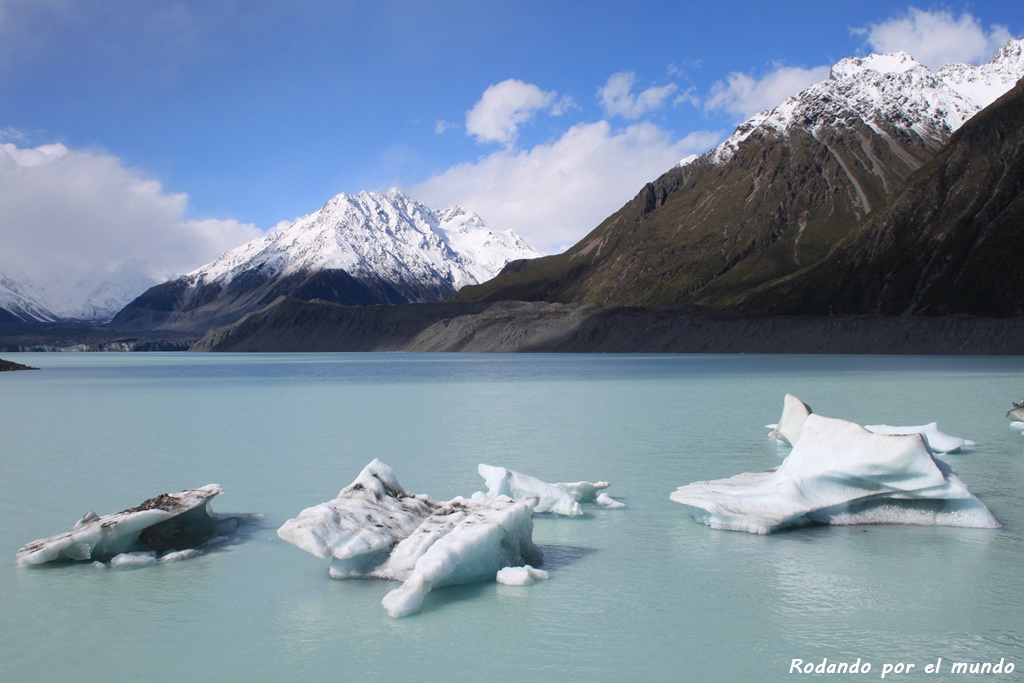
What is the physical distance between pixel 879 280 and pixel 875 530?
348 ft

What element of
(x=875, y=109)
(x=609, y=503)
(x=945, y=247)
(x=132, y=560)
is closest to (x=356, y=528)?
(x=132, y=560)

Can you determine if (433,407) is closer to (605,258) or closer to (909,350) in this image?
(909,350)

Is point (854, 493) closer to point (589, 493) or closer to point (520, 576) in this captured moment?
point (589, 493)

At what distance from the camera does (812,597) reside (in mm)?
7922

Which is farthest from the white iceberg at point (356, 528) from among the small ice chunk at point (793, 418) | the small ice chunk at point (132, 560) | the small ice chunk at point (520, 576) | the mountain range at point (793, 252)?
the mountain range at point (793, 252)

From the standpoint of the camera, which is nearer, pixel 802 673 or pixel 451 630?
pixel 802 673

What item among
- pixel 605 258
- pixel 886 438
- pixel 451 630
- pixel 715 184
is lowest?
pixel 451 630

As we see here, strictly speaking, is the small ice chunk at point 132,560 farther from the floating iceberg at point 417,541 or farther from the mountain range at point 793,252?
the mountain range at point 793,252

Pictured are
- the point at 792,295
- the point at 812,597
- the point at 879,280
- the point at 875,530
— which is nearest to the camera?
the point at 812,597

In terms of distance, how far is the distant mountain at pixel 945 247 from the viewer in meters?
96.8

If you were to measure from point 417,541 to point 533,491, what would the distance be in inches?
124

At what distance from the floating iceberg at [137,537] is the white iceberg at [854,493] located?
648cm

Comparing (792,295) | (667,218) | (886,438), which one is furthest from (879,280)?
(886,438)

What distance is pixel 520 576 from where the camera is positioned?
27.8 ft
